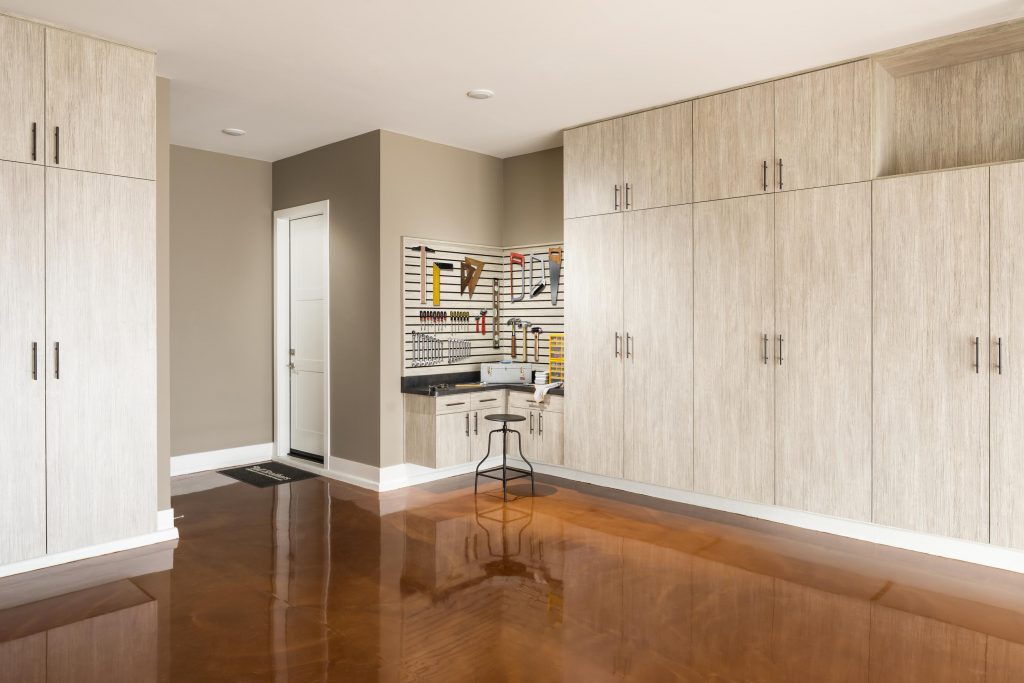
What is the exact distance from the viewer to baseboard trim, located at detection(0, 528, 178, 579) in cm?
352

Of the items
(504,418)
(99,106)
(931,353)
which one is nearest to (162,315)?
(99,106)

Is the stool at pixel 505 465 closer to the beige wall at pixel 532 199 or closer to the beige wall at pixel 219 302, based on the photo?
the beige wall at pixel 532 199

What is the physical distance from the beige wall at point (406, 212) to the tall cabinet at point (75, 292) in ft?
5.86

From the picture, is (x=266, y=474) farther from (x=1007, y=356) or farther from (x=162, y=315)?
(x=1007, y=356)

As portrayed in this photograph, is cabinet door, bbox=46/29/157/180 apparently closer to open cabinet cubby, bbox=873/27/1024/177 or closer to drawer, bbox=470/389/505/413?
drawer, bbox=470/389/505/413

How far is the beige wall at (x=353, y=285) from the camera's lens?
17.8 ft

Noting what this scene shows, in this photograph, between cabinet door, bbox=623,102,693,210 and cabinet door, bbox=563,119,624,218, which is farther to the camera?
cabinet door, bbox=563,119,624,218

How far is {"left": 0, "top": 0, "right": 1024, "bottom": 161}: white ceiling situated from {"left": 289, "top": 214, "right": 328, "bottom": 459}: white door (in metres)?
1.29

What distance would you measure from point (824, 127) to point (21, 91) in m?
4.50

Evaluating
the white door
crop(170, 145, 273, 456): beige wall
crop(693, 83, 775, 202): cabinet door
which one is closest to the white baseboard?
crop(170, 145, 273, 456): beige wall

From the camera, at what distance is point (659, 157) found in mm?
4789

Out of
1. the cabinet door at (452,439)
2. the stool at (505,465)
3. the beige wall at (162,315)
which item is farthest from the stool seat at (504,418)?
the beige wall at (162,315)

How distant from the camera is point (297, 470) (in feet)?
19.7

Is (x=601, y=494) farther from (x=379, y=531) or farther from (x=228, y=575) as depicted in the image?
(x=228, y=575)
